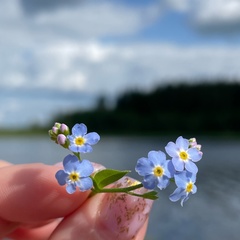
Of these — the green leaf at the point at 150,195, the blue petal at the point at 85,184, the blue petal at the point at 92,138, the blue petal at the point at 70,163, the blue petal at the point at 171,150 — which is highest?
the blue petal at the point at 92,138

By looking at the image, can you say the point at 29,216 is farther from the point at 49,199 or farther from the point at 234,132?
the point at 234,132

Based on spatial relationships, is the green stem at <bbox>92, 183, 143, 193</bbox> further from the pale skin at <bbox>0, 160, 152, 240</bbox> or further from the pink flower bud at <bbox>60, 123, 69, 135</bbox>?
the pink flower bud at <bbox>60, 123, 69, 135</bbox>

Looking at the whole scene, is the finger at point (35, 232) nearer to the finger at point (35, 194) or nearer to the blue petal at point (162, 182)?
the finger at point (35, 194)

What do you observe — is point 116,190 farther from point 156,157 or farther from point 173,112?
point 173,112

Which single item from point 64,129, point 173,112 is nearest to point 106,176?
point 64,129

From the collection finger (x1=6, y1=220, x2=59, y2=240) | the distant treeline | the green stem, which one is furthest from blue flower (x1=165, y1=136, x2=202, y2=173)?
the distant treeline

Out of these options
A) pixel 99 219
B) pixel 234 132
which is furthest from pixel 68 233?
pixel 234 132

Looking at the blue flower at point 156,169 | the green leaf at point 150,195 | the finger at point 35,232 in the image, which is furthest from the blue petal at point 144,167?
the finger at point 35,232
